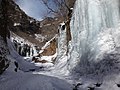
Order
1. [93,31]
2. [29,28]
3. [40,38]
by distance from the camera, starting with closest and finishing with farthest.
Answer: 1. [93,31]
2. [40,38]
3. [29,28]

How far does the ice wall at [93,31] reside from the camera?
978 centimetres

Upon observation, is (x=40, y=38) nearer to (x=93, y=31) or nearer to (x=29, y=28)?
(x=29, y=28)

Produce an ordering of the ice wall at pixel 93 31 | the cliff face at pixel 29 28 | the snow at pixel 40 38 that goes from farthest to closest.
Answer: the snow at pixel 40 38
the cliff face at pixel 29 28
the ice wall at pixel 93 31

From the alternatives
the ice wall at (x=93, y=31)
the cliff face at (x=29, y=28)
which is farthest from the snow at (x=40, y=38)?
the ice wall at (x=93, y=31)

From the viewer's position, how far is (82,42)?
1091 cm

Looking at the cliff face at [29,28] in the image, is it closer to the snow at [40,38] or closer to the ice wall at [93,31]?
the snow at [40,38]

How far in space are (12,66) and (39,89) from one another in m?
3.11

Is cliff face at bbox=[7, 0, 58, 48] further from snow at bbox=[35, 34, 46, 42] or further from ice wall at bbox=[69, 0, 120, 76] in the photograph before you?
ice wall at bbox=[69, 0, 120, 76]

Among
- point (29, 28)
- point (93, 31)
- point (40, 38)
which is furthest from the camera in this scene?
point (29, 28)

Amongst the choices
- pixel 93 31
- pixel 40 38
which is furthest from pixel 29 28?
pixel 93 31

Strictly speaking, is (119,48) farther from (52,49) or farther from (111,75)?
(52,49)

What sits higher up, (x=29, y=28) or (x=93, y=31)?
(x=29, y=28)

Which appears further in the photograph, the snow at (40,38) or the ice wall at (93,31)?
the snow at (40,38)

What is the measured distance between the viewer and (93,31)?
34.0 ft
